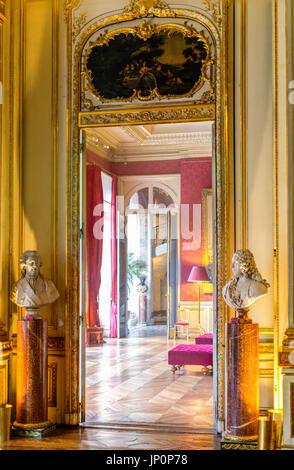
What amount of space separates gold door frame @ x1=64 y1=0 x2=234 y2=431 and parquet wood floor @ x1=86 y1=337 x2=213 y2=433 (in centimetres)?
54

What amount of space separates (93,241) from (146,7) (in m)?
6.52

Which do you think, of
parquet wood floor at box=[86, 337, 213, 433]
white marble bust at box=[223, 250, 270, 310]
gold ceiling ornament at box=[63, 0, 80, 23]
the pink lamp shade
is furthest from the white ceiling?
white marble bust at box=[223, 250, 270, 310]

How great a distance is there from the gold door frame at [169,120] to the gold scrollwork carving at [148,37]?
0.08 meters

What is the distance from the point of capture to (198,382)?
26.2 ft

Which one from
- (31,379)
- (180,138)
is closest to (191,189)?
(180,138)

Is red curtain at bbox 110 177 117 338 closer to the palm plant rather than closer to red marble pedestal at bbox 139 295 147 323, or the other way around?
the palm plant

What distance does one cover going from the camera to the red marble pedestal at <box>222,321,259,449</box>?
4.89 metres

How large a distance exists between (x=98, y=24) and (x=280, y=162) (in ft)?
7.88

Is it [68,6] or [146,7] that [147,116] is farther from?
[68,6]

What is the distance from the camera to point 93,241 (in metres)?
11.8

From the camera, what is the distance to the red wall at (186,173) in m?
12.2

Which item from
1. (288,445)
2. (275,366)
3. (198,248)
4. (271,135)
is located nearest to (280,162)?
(271,135)

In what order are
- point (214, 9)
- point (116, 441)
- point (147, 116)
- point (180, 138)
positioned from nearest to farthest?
point (116, 441) < point (214, 9) < point (147, 116) < point (180, 138)

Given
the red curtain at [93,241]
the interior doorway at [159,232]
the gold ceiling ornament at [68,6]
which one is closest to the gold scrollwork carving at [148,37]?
the gold ceiling ornament at [68,6]
